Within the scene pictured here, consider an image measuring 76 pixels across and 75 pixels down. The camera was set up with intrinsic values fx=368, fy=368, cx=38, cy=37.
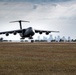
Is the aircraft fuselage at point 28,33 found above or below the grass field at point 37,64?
above

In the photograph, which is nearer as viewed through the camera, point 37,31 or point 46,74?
point 46,74

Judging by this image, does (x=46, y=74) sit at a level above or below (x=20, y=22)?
below

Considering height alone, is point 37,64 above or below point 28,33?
below

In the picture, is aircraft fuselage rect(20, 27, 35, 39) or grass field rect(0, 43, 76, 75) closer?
grass field rect(0, 43, 76, 75)

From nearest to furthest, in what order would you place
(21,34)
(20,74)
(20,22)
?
(20,74) < (21,34) < (20,22)

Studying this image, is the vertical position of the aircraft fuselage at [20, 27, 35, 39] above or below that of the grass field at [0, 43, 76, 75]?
above

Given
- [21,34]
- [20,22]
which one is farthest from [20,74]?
[20,22]

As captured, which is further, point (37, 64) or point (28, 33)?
point (28, 33)

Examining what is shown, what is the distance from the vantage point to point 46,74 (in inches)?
1006

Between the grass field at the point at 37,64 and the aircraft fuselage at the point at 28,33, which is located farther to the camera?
the aircraft fuselage at the point at 28,33

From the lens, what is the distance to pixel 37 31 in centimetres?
14525

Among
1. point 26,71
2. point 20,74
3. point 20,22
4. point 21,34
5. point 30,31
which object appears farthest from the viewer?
point 20,22

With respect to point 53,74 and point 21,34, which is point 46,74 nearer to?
point 53,74

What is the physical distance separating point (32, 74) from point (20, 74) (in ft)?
2.79
